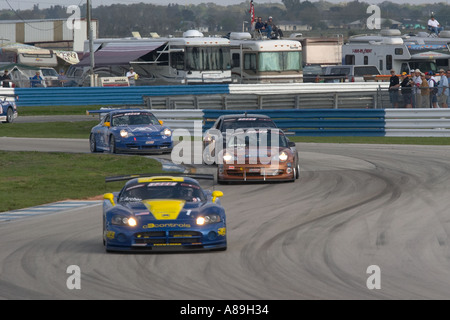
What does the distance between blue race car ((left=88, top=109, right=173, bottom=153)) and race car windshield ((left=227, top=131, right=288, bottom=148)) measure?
6.03 meters

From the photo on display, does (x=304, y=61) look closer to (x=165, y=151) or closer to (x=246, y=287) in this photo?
(x=165, y=151)

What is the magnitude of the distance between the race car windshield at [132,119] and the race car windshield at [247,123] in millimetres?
4999

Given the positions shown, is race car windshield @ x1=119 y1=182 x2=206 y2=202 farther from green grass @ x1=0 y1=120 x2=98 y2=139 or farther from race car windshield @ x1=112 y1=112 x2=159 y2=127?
green grass @ x1=0 y1=120 x2=98 y2=139

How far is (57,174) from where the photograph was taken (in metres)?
21.0

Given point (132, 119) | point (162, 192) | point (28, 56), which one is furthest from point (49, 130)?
point (28, 56)

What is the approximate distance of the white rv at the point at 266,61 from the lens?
44.7m

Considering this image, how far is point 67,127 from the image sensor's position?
3562 centimetres

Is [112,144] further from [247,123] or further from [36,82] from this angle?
[36,82]

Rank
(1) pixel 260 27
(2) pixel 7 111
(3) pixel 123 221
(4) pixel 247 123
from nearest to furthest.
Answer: (3) pixel 123 221
(4) pixel 247 123
(2) pixel 7 111
(1) pixel 260 27

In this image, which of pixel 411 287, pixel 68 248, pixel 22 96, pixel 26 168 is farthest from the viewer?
pixel 22 96

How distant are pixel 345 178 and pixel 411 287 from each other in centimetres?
1000

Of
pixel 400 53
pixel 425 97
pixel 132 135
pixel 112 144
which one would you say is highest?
pixel 400 53

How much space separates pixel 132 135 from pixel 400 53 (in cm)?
2450

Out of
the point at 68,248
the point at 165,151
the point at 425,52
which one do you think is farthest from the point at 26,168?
the point at 425,52
